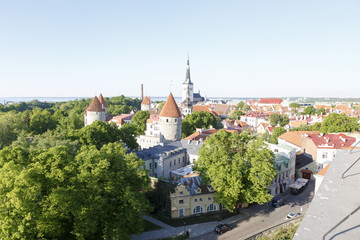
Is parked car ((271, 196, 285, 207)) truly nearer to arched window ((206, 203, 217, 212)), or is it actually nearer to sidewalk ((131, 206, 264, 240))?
sidewalk ((131, 206, 264, 240))

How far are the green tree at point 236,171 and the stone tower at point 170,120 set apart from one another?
1983cm

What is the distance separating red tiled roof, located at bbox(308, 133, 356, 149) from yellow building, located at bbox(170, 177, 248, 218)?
2156cm

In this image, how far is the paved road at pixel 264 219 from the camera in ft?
73.7

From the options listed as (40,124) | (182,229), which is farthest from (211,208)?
(40,124)

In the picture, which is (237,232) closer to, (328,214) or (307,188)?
(307,188)

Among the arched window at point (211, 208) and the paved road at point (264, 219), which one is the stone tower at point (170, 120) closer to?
the arched window at point (211, 208)

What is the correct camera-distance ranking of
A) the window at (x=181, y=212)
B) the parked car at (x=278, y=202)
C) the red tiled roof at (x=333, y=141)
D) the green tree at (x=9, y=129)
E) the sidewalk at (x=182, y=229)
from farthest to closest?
1. the green tree at (x=9, y=129)
2. the red tiled roof at (x=333, y=141)
3. the parked car at (x=278, y=202)
4. the window at (x=181, y=212)
5. the sidewalk at (x=182, y=229)

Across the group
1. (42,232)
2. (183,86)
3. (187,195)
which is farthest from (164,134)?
(183,86)

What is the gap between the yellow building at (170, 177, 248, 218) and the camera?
25.7 m

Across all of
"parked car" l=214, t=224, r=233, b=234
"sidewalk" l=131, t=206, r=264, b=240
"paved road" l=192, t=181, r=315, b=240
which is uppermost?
"parked car" l=214, t=224, r=233, b=234

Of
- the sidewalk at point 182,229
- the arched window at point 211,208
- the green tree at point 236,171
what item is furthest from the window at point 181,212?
the green tree at point 236,171

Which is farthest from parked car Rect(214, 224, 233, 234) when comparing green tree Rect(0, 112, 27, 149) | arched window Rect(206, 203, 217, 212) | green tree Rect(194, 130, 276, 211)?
green tree Rect(0, 112, 27, 149)

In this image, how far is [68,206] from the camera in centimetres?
1653

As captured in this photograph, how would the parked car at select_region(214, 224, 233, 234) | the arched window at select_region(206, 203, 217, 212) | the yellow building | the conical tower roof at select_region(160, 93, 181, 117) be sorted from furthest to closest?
the conical tower roof at select_region(160, 93, 181, 117) → the arched window at select_region(206, 203, 217, 212) → the yellow building → the parked car at select_region(214, 224, 233, 234)
